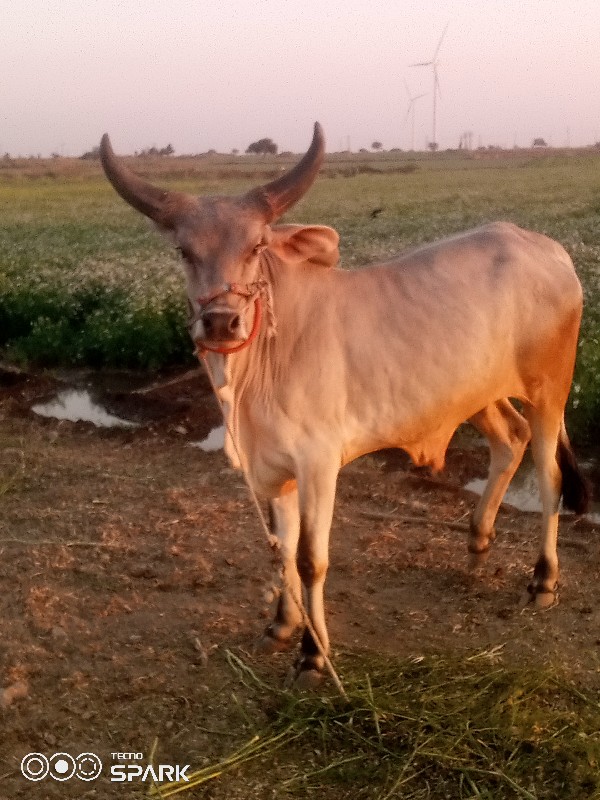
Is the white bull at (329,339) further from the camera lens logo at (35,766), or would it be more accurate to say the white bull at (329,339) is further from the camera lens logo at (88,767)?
the camera lens logo at (35,766)

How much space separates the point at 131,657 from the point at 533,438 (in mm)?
2429

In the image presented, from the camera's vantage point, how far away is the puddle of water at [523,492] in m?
6.85

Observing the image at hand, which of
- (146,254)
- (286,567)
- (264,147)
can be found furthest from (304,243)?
(264,147)

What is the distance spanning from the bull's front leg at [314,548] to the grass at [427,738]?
168mm

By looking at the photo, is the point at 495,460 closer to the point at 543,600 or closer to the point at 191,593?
the point at 543,600

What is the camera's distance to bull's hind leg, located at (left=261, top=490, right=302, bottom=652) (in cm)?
466

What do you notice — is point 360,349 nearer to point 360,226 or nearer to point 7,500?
point 7,500

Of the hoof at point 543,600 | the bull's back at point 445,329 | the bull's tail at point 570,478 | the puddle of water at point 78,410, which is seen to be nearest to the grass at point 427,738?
the hoof at point 543,600

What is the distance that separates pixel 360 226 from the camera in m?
21.7

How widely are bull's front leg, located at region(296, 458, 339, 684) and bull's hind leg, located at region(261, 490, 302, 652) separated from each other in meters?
0.30

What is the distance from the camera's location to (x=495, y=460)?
5.60 metres

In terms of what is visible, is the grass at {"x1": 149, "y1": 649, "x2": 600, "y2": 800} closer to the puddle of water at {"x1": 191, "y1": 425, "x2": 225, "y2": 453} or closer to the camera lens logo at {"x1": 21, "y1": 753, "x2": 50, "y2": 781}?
the camera lens logo at {"x1": 21, "y1": 753, "x2": 50, "y2": 781}

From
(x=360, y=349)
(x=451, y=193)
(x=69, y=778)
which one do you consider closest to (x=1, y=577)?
(x=69, y=778)

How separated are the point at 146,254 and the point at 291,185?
44.5ft
